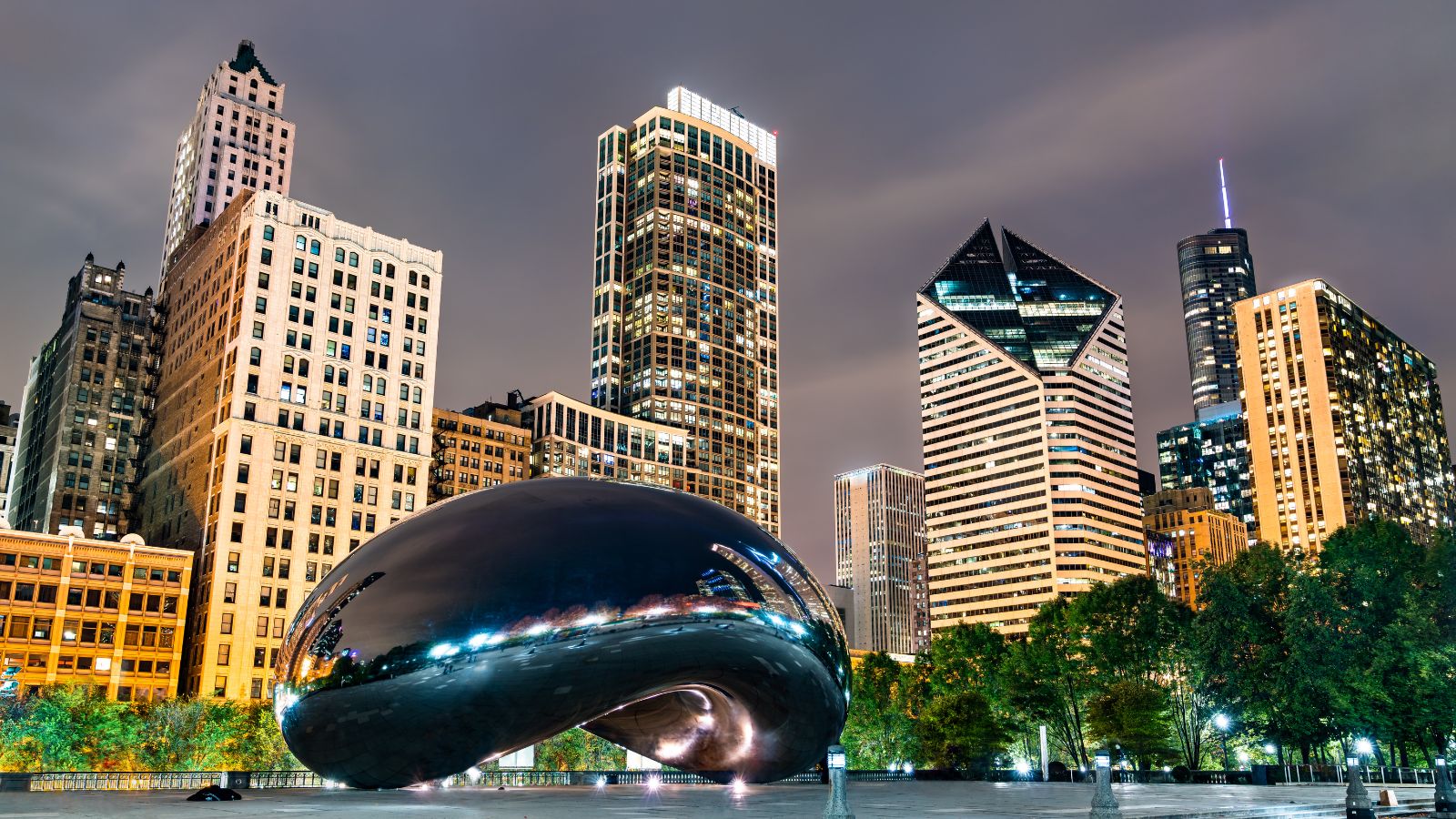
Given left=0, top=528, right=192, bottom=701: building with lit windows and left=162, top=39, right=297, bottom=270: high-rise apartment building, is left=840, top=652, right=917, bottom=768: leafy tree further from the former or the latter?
left=162, top=39, right=297, bottom=270: high-rise apartment building

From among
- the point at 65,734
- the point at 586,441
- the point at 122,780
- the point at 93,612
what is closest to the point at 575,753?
the point at 122,780

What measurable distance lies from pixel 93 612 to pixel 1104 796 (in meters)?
99.7

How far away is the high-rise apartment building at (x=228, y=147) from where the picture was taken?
174000mm

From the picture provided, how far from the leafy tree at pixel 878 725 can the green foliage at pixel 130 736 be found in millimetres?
38268

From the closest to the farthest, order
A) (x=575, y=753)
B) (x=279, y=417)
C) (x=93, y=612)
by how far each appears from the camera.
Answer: (x=575, y=753) < (x=93, y=612) < (x=279, y=417)

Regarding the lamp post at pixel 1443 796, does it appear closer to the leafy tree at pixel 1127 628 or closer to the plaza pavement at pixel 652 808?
the plaza pavement at pixel 652 808

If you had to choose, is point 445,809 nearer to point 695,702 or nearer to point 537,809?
point 537,809

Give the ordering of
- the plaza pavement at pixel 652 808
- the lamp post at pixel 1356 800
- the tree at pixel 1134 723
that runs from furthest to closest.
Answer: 1. the tree at pixel 1134 723
2. the lamp post at pixel 1356 800
3. the plaza pavement at pixel 652 808

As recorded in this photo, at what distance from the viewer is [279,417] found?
111 m

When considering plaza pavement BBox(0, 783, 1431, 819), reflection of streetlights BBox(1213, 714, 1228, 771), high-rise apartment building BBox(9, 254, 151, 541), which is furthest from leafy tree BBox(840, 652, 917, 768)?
high-rise apartment building BBox(9, 254, 151, 541)

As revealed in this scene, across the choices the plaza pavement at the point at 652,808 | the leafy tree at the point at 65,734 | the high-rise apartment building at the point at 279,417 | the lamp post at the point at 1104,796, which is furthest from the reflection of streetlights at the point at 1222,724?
the high-rise apartment building at the point at 279,417

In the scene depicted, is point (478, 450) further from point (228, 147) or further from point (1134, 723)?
point (1134, 723)

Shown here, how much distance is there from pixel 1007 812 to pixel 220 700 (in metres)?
80.3

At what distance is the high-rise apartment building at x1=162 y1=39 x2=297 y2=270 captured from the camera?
6850 inches
